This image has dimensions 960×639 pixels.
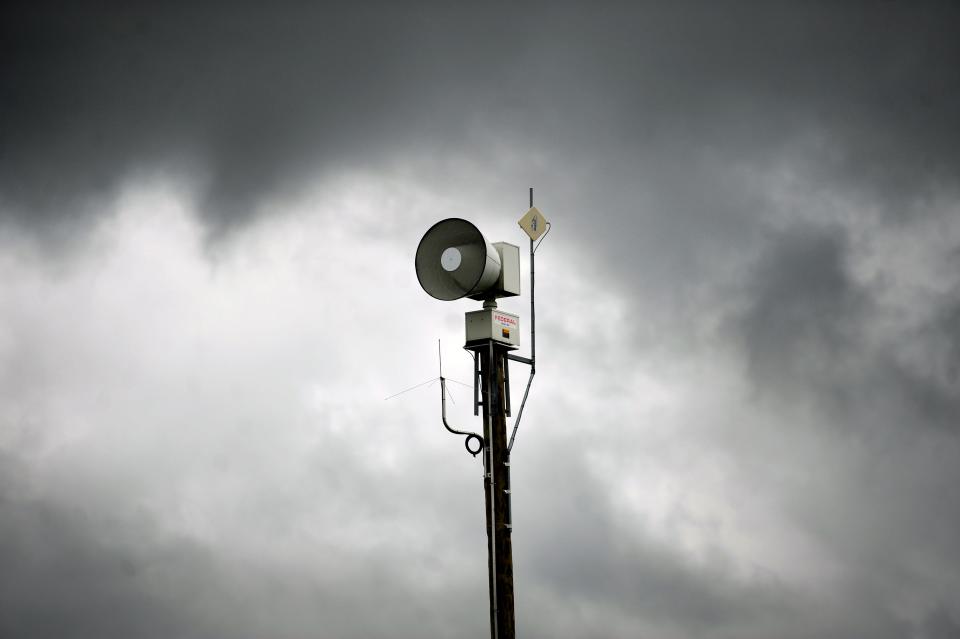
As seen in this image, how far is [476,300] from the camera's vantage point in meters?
17.2

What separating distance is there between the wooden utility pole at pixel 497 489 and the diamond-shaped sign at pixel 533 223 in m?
1.73

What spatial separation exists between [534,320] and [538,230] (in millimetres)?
1311

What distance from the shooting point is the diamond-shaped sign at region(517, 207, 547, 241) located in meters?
17.3

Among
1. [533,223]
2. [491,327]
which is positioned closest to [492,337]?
[491,327]

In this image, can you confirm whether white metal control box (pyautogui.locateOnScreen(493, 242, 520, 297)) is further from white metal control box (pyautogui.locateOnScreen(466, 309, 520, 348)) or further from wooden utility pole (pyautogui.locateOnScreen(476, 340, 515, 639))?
wooden utility pole (pyautogui.locateOnScreen(476, 340, 515, 639))

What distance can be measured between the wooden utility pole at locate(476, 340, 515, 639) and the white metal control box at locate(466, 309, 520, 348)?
123 mm

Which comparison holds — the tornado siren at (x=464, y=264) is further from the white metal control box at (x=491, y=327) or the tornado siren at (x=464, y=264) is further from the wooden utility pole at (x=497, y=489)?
the wooden utility pole at (x=497, y=489)

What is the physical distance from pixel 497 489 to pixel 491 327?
2.24 meters

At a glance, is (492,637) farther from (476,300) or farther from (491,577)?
(476,300)

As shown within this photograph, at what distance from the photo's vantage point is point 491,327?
16797 mm

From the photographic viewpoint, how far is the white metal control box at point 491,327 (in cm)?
1683

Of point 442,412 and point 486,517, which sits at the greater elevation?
point 442,412

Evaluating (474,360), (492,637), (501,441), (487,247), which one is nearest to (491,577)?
(492,637)

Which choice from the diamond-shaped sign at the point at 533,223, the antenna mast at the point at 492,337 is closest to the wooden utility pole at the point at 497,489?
the antenna mast at the point at 492,337
